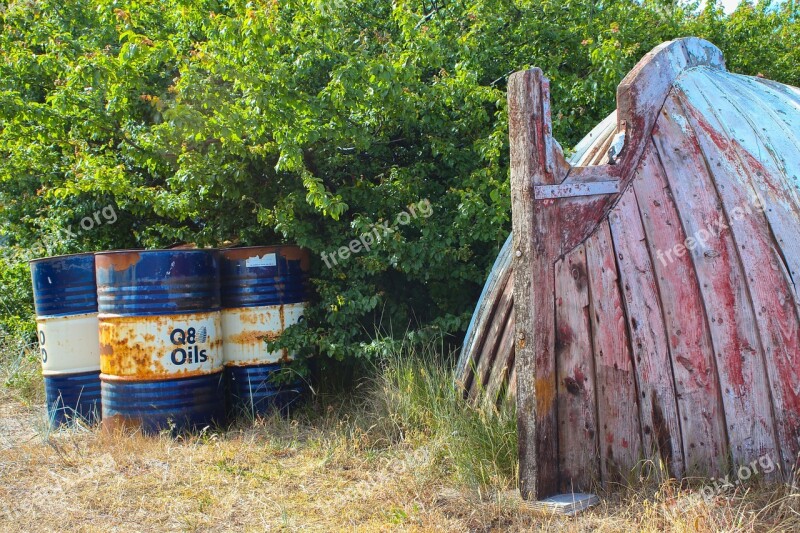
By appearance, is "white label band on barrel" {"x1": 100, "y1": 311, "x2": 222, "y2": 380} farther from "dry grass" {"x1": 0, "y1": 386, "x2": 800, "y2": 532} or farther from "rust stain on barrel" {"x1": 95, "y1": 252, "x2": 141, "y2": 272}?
"dry grass" {"x1": 0, "y1": 386, "x2": 800, "y2": 532}

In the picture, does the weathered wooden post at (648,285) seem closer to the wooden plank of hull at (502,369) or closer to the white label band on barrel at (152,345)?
the wooden plank of hull at (502,369)

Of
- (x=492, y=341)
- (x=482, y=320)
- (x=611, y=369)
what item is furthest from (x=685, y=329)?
(x=482, y=320)

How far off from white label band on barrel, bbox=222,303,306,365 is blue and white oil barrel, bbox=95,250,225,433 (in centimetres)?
32

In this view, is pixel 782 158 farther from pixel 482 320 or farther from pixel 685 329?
pixel 482 320

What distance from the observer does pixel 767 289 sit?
134 inches

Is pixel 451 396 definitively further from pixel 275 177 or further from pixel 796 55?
pixel 796 55

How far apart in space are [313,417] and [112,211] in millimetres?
2985

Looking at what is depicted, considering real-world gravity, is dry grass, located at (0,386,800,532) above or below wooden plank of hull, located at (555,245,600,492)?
below

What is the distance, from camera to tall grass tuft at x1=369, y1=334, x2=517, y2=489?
12.8 ft

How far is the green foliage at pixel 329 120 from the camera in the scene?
5188mm

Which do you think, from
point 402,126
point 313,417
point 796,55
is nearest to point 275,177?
point 402,126

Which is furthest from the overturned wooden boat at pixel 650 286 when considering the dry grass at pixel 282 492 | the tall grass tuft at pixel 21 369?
the tall grass tuft at pixel 21 369

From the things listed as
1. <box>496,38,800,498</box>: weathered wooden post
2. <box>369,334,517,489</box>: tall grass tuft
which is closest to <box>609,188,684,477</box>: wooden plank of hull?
<box>496,38,800,498</box>: weathered wooden post

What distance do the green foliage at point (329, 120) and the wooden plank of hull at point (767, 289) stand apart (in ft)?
6.22
